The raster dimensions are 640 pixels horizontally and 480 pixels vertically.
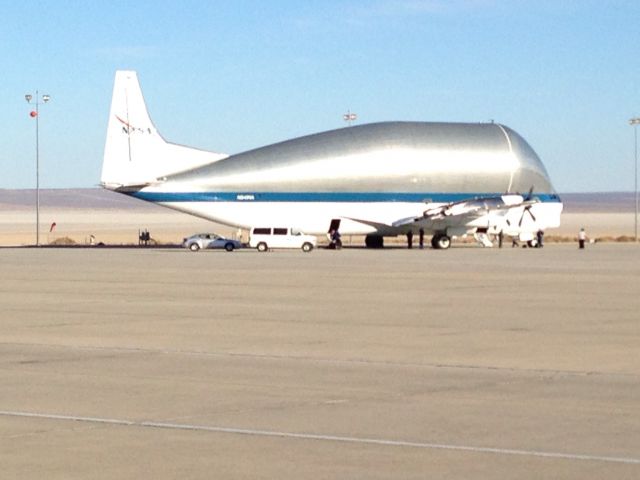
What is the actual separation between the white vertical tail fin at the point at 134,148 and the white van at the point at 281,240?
6.50m

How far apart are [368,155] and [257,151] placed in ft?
22.4

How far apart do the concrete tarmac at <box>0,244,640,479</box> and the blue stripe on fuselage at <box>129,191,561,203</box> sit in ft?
140

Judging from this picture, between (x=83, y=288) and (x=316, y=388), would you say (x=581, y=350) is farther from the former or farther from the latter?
(x=83, y=288)

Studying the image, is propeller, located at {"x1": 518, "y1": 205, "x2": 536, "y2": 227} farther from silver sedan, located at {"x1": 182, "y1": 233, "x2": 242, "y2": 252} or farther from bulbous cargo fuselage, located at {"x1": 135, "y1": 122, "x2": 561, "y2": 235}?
silver sedan, located at {"x1": 182, "y1": 233, "x2": 242, "y2": 252}

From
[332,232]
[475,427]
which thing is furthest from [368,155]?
[475,427]

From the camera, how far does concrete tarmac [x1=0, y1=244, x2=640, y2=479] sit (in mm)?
11906

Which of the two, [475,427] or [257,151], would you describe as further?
[257,151]

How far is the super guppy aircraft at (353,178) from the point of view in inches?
3187

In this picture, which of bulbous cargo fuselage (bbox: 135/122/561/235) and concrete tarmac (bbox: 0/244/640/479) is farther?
bulbous cargo fuselage (bbox: 135/122/561/235)

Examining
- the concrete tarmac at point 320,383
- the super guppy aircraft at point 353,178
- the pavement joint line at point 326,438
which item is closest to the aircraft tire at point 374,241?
the super guppy aircraft at point 353,178

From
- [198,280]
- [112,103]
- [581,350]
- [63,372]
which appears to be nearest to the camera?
[63,372]

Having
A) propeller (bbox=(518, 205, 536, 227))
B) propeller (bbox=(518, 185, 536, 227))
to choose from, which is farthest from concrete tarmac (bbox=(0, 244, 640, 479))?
propeller (bbox=(518, 205, 536, 227))

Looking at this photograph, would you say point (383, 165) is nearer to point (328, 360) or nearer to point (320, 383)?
point (328, 360)

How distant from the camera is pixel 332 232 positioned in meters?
82.9
